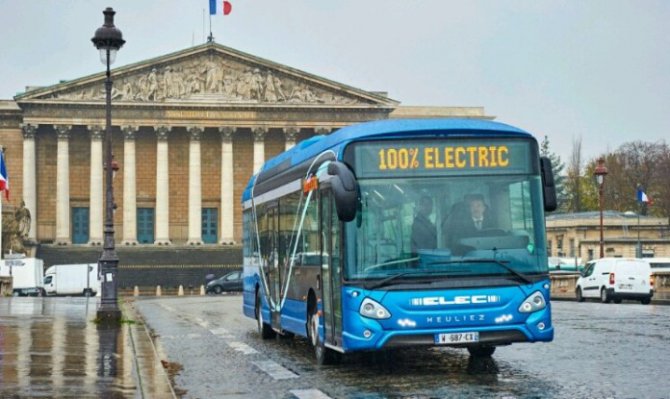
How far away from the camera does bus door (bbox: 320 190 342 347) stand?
14.8 meters

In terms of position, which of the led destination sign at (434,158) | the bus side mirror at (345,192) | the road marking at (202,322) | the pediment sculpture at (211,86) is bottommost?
the road marking at (202,322)

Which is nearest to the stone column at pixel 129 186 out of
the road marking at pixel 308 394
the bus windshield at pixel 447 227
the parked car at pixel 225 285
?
the parked car at pixel 225 285

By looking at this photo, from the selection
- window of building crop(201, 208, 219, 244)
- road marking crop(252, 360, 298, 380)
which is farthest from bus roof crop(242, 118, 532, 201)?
window of building crop(201, 208, 219, 244)

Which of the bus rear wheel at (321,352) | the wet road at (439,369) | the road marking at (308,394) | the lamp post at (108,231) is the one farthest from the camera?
the lamp post at (108,231)

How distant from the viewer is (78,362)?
16156 mm

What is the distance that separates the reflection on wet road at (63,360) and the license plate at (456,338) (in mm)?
3418

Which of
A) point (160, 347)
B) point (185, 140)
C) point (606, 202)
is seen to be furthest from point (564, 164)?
point (160, 347)

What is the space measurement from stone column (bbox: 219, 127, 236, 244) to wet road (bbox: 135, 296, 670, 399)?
66418 millimetres

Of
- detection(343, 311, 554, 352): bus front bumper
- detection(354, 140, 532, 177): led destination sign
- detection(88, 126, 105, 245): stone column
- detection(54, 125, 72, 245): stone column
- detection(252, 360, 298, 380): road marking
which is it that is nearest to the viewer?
detection(343, 311, 554, 352): bus front bumper

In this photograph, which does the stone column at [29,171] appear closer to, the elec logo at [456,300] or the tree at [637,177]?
the tree at [637,177]

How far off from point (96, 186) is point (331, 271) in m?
74.3

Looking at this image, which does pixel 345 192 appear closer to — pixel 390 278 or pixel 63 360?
pixel 390 278

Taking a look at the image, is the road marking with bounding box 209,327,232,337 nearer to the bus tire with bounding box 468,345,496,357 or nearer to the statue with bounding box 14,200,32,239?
the bus tire with bounding box 468,345,496,357

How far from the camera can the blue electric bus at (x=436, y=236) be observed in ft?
46.1
